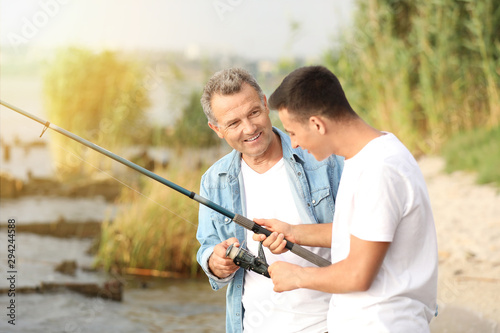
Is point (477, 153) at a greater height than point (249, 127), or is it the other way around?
point (477, 153)

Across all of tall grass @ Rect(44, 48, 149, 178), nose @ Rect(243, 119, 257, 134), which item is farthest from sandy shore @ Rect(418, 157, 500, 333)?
tall grass @ Rect(44, 48, 149, 178)

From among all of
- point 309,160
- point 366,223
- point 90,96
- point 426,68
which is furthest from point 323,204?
point 90,96

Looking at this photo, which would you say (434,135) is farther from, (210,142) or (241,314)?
(241,314)

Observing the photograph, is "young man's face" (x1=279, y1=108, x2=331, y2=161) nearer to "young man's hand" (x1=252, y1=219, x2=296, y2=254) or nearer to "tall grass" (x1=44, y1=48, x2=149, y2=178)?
"young man's hand" (x1=252, y1=219, x2=296, y2=254)

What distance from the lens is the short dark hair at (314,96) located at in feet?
5.53

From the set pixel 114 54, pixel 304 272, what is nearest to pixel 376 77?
pixel 114 54

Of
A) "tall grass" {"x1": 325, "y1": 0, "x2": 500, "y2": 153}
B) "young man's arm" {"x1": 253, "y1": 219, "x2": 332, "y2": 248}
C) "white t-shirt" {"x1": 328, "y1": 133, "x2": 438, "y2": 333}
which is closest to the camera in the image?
"white t-shirt" {"x1": 328, "y1": 133, "x2": 438, "y2": 333}

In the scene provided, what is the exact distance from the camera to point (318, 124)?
5.54ft

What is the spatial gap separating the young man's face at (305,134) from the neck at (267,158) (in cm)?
69

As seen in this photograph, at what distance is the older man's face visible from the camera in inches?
91.9

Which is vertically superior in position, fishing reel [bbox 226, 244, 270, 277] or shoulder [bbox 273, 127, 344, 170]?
shoulder [bbox 273, 127, 344, 170]

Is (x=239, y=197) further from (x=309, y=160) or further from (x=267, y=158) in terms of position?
(x=309, y=160)

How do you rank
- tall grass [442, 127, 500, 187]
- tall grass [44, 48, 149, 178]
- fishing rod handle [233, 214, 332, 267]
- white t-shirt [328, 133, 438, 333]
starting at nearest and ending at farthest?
white t-shirt [328, 133, 438, 333] → fishing rod handle [233, 214, 332, 267] → tall grass [442, 127, 500, 187] → tall grass [44, 48, 149, 178]

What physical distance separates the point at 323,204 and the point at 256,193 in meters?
0.25
